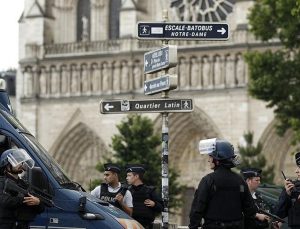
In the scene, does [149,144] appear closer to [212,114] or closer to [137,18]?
[212,114]

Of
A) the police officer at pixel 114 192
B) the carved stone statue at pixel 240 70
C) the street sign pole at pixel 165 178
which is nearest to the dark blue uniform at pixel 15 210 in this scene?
the police officer at pixel 114 192

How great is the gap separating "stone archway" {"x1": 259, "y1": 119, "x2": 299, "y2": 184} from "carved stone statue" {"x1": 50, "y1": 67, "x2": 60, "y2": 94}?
9565 millimetres

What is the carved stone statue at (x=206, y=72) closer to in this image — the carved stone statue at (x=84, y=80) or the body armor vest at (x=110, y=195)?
the carved stone statue at (x=84, y=80)

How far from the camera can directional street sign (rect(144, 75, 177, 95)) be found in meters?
17.8

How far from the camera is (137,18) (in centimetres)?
5003

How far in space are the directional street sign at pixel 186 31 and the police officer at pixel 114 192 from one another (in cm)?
236

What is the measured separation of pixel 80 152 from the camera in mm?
52156

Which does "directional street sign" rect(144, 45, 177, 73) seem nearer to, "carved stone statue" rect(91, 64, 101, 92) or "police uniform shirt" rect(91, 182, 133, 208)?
"police uniform shirt" rect(91, 182, 133, 208)

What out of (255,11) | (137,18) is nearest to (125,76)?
(137,18)

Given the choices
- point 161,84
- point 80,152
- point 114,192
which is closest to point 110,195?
point 114,192

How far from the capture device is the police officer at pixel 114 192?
53.7 feet

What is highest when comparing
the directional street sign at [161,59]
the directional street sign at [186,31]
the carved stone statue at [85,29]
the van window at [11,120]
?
the carved stone statue at [85,29]

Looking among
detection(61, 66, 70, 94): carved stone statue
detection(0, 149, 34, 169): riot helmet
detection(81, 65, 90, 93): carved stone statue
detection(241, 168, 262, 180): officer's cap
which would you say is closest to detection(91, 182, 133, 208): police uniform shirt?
detection(241, 168, 262, 180): officer's cap

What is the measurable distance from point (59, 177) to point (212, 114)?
3337 cm
